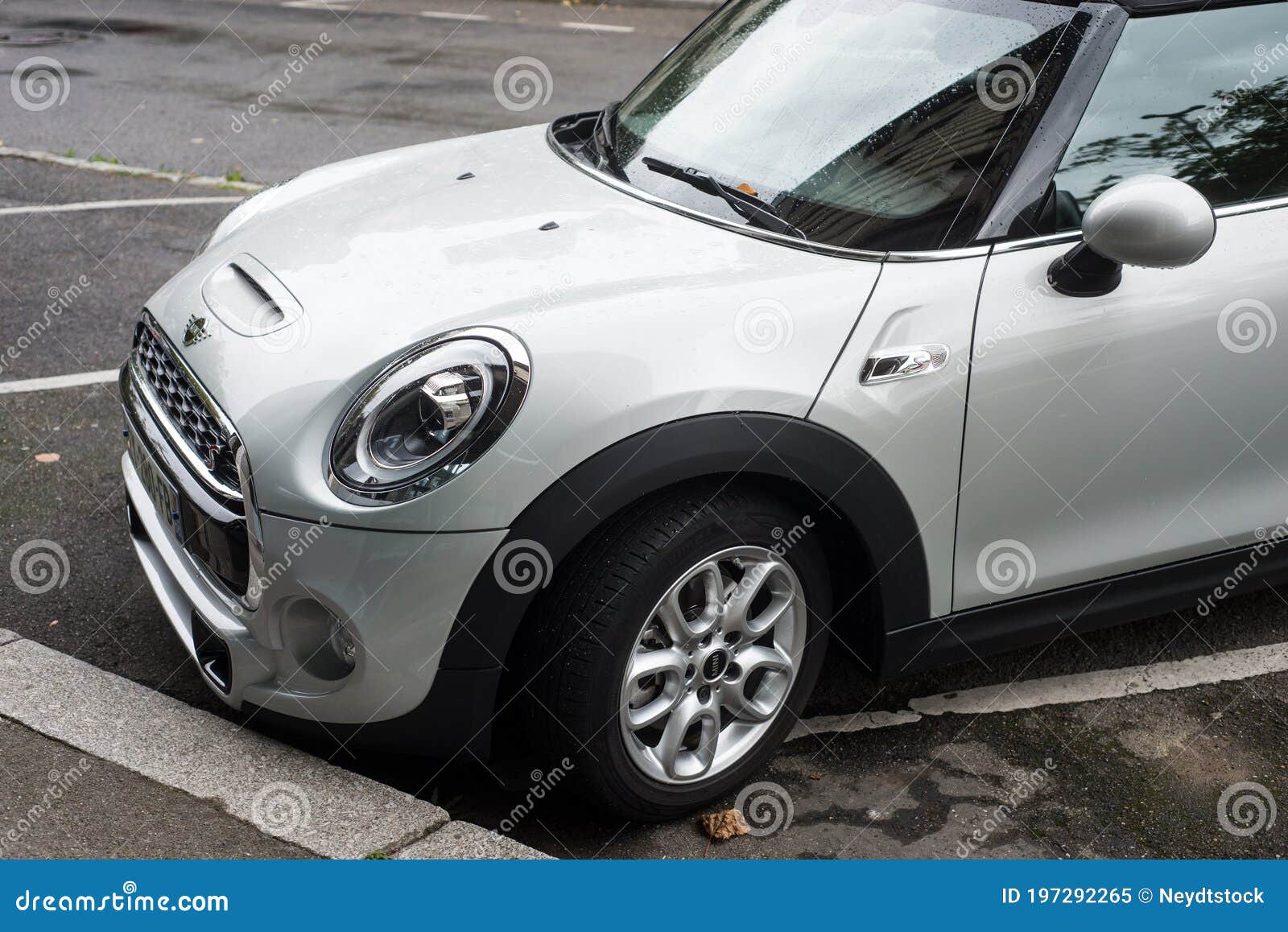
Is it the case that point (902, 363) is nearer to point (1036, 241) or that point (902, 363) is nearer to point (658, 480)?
point (1036, 241)

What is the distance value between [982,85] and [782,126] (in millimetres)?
477

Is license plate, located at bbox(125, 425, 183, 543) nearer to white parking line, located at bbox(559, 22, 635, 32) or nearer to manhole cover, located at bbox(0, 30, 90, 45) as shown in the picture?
manhole cover, located at bbox(0, 30, 90, 45)

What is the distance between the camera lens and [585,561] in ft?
8.09

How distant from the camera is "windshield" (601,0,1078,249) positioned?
2824mm

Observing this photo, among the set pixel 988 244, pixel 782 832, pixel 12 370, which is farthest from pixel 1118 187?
pixel 12 370

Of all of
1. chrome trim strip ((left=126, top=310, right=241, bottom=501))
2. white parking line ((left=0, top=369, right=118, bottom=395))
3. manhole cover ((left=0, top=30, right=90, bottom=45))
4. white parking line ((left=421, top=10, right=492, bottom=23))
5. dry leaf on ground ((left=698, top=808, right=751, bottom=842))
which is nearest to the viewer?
chrome trim strip ((left=126, top=310, right=241, bottom=501))

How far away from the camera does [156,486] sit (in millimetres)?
2887

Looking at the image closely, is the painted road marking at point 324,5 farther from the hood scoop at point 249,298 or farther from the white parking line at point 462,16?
the hood scoop at point 249,298

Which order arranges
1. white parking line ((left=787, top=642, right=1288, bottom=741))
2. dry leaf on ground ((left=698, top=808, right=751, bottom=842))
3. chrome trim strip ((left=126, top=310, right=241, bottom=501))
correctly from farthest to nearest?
white parking line ((left=787, top=642, right=1288, bottom=741)), dry leaf on ground ((left=698, top=808, right=751, bottom=842)), chrome trim strip ((left=126, top=310, right=241, bottom=501))

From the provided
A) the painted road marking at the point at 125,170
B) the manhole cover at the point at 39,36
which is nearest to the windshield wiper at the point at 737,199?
the painted road marking at the point at 125,170

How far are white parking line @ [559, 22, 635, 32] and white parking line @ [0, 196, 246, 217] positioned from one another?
766cm

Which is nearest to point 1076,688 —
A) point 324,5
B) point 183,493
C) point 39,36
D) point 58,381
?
point 183,493

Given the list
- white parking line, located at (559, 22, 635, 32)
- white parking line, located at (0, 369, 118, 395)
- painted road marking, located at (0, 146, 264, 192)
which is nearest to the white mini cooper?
white parking line, located at (0, 369, 118, 395)

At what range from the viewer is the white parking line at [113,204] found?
6.72 m
